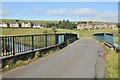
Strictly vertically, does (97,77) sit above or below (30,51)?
below

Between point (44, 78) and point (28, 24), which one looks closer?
point (44, 78)

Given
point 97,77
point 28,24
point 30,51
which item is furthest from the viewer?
point 28,24

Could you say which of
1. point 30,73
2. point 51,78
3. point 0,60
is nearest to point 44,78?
point 51,78

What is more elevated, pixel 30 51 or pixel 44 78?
pixel 30 51

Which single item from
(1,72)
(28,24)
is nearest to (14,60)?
(1,72)

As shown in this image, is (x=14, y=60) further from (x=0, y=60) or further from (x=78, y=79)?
(x=78, y=79)

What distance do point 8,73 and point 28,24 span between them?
13815 cm

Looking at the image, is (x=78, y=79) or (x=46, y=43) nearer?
(x=78, y=79)

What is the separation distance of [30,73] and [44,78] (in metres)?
0.83

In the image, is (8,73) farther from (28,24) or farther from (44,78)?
(28,24)

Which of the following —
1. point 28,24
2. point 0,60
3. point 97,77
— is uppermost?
point 28,24

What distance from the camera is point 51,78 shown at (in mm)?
5266

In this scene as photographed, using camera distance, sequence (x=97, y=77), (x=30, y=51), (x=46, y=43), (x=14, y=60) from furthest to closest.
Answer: (x=46, y=43), (x=30, y=51), (x=14, y=60), (x=97, y=77)

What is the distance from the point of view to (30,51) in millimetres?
8828
